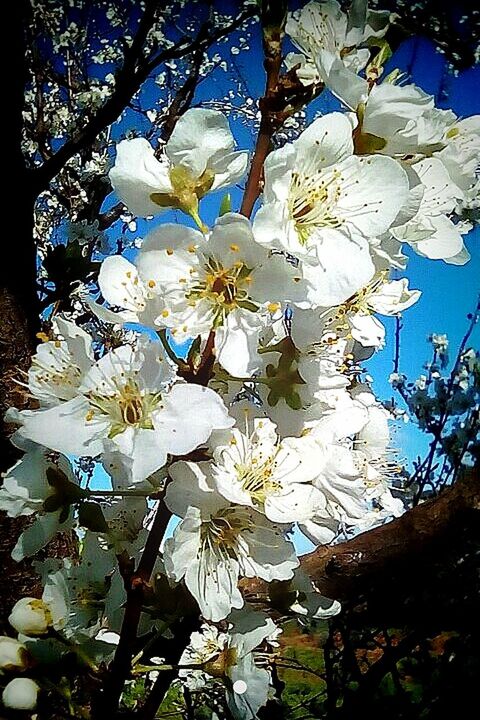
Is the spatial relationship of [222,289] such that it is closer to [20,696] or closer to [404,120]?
[404,120]

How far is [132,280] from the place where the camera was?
0.37 meters

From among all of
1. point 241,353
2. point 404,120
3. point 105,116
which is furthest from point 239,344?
point 105,116

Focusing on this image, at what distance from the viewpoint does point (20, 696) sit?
35 cm

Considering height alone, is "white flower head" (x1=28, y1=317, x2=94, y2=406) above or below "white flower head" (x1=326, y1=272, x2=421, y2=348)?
above

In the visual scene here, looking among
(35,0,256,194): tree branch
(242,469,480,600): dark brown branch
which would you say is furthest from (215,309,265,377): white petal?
(35,0,256,194): tree branch

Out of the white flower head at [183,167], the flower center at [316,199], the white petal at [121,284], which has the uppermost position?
the white flower head at [183,167]

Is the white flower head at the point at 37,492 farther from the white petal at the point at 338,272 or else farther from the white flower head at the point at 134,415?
the white petal at the point at 338,272

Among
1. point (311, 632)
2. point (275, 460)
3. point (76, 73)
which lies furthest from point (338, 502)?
point (76, 73)

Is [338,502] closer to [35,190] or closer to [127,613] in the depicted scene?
[127,613]

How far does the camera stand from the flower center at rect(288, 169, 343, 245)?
337 mm

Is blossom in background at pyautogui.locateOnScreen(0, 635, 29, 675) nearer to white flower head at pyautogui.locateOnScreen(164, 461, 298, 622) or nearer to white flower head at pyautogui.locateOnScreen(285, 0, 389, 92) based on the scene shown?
white flower head at pyautogui.locateOnScreen(164, 461, 298, 622)

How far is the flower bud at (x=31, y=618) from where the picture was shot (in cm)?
37

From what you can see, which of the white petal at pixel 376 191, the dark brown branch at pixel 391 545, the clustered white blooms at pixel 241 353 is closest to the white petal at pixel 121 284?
the clustered white blooms at pixel 241 353

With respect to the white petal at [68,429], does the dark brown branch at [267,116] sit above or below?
above
